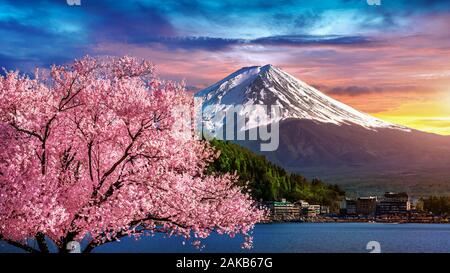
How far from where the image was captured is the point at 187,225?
691 inches

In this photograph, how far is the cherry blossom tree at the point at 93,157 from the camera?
635 inches

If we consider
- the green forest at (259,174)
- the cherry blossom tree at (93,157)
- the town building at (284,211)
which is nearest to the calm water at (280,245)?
the green forest at (259,174)

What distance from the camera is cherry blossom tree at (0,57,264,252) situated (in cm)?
1612

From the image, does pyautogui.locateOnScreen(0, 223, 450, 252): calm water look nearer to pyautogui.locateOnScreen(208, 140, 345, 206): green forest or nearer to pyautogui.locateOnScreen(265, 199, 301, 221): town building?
pyautogui.locateOnScreen(208, 140, 345, 206): green forest

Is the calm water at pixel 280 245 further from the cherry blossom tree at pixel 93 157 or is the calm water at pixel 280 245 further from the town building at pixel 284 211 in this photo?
the cherry blossom tree at pixel 93 157

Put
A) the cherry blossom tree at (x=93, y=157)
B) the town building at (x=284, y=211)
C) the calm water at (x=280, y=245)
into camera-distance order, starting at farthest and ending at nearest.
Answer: the town building at (x=284, y=211), the calm water at (x=280, y=245), the cherry blossom tree at (x=93, y=157)

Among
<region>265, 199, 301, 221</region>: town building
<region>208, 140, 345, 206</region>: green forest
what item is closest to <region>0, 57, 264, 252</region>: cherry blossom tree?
<region>208, 140, 345, 206</region>: green forest

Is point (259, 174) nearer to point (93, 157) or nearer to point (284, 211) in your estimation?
point (284, 211)

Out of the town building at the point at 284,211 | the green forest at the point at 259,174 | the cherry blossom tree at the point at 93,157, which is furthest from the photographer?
the town building at the point at 284,211

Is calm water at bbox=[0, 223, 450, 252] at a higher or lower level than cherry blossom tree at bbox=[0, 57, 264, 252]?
lower

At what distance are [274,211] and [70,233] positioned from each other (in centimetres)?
16250

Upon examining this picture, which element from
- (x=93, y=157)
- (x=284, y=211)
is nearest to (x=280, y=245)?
(x=284, y=211)

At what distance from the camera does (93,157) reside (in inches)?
683
